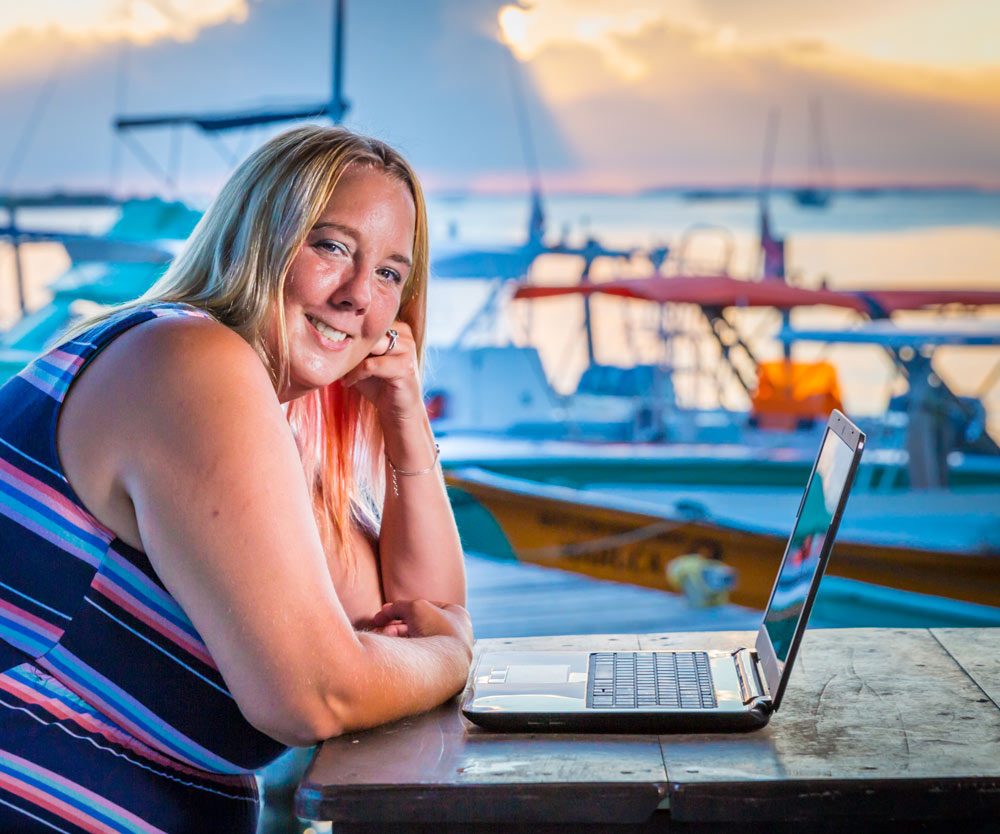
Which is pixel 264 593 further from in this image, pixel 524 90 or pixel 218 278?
pixel 524 90

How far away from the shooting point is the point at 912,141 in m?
6.57

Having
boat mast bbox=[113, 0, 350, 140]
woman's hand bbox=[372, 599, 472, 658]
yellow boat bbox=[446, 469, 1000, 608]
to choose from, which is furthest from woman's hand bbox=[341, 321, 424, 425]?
boat mast bbox=[113, 0, 350, 140]

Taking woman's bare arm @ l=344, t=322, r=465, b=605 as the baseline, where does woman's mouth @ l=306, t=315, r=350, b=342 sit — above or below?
above

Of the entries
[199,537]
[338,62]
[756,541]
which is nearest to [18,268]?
[338,62]

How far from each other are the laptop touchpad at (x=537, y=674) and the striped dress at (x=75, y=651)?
30 centimetres

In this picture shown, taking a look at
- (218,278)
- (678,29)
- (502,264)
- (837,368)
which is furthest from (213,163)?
(218,278)

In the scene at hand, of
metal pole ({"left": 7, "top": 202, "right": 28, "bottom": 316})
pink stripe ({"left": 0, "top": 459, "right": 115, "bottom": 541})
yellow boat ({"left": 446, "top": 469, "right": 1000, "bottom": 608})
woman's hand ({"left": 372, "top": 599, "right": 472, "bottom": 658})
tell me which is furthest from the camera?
metal pole ({"left": 7, "top": 202, "right": 28, "bottom": 316})

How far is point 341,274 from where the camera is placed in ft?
3.57

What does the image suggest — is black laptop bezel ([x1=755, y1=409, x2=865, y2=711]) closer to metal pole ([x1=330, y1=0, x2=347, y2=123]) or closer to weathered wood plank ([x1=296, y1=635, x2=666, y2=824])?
weathered wood plank ([x1=296, y1=635, x2=666, y2=824])

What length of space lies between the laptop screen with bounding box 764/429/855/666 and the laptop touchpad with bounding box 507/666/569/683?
21 centimetres

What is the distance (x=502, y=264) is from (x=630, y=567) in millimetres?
2352

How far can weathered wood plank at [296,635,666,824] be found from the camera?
802mm

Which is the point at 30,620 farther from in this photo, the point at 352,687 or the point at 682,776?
the point at 682,776

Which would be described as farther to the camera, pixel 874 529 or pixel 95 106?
pixel 95 106
